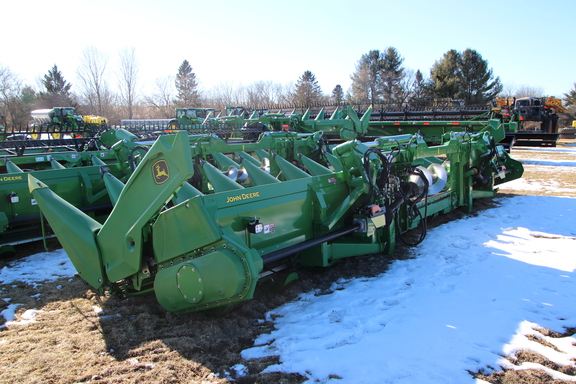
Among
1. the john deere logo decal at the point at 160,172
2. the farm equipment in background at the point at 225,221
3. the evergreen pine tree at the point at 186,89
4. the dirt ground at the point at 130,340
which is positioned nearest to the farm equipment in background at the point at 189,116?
the farm equipment in background at the point at 225,221

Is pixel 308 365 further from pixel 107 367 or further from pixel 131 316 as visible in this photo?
pixel 131 316

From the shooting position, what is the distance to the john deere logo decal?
3018mm

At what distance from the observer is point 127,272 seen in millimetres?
3443

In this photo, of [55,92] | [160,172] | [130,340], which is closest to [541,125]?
[160,172]

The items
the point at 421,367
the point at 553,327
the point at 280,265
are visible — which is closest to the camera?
the point at 421,367

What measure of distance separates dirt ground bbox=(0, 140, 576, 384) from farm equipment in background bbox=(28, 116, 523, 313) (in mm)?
212

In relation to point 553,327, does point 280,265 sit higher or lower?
higher

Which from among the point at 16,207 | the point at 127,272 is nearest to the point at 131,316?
the point at 127,272

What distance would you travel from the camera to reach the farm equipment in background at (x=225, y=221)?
308cm

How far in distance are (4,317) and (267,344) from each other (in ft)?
8.10

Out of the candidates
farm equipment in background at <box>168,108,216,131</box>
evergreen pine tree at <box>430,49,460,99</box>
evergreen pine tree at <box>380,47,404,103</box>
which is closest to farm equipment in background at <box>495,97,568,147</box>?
farm equipment in background at <box>168,108,216,131</box>

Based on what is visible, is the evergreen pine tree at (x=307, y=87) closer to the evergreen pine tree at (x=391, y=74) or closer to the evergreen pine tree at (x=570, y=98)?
the evergreen pine tree at (x=391, y=74)

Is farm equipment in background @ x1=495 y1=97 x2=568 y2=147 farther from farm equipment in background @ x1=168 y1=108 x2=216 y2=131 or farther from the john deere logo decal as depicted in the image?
the john deere logo decal

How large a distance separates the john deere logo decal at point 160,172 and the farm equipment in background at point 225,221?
11 millimetres
